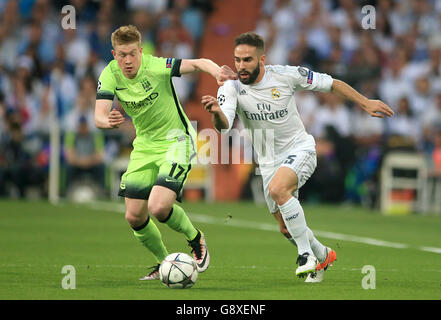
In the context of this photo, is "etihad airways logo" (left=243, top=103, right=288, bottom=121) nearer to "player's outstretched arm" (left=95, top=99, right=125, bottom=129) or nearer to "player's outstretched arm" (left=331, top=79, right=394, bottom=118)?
"player's outstretched arm" (left=331, top=79, right=394, bottom=118)

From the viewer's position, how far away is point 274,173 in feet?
29.5

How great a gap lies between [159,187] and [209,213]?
8928 millimetres

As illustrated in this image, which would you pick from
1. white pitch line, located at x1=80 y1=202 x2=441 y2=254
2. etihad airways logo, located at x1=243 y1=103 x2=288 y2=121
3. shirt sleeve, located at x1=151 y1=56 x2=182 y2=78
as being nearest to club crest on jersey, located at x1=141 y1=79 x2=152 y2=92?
shirt sleeve, located at x1=151 y1=56 x2=182 y2=78

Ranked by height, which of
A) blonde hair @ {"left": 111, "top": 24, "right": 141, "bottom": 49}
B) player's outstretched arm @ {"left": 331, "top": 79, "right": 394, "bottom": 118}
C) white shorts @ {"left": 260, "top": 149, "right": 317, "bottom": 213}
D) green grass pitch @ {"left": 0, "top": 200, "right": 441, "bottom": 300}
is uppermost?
blonde hair @ {"left": 111, "top": 24, "right": 141, "bottom": 49}

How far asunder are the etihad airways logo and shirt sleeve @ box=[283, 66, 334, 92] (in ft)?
0.97

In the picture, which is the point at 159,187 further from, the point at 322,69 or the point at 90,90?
the point at 322,69

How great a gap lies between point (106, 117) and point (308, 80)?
196 centimetres

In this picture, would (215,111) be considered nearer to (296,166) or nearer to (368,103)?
(296,166)

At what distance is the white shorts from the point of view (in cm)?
868

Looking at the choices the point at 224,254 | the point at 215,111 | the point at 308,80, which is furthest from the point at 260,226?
the point at 215,111

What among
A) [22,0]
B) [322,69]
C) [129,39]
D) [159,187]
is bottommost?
[159,187]

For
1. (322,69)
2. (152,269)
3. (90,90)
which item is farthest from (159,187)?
(322,69)

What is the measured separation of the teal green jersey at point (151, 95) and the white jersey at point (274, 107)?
1.91ft

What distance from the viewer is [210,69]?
8.37m
